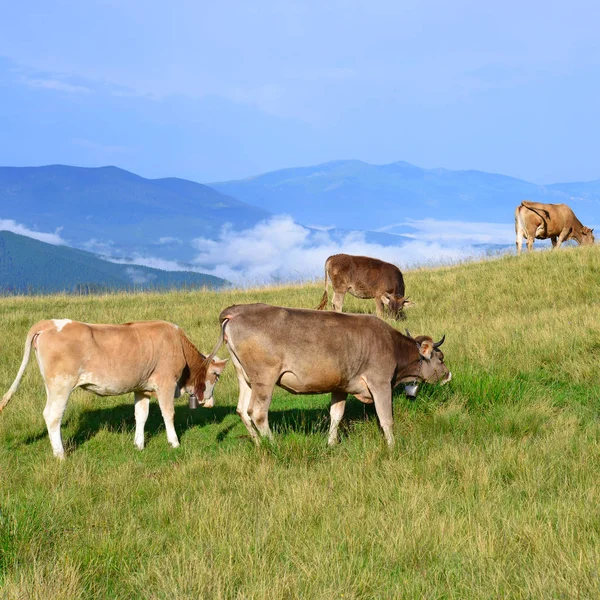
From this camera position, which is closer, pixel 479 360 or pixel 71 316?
pixel 479 360

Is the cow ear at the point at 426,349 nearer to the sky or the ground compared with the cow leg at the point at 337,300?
nearer to the ground

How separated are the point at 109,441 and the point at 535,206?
20.9m

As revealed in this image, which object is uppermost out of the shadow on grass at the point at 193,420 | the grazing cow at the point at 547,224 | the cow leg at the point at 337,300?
the grazing cow at the point at 547,224

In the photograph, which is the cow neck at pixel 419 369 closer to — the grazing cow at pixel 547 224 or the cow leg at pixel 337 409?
the cow leg at pixel 337 409

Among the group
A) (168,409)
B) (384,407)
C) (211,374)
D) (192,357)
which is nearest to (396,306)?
(211,374)

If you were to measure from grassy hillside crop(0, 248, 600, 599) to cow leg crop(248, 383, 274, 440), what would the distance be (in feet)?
0.82

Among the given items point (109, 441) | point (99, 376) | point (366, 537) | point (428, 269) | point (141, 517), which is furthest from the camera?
point (428, 269)

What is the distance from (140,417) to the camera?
9.12 meters

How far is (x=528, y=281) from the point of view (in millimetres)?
18953

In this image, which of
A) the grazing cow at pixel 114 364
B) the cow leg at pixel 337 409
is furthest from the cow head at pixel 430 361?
the grazing cow at pixel 114 364

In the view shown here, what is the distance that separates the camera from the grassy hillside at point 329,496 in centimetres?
476

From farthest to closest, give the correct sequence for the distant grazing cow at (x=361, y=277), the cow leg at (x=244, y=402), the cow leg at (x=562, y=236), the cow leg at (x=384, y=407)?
1. the cow leg at (x=562, y=236)
2. the distant grazing cow at (x=361, y=277)
3. the cow leg at (x=244, y=402)
4. the cow leg at (x=384, y=407)

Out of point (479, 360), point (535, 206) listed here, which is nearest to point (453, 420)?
point (479, 360)

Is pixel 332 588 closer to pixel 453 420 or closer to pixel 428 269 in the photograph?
pixel 453 420
